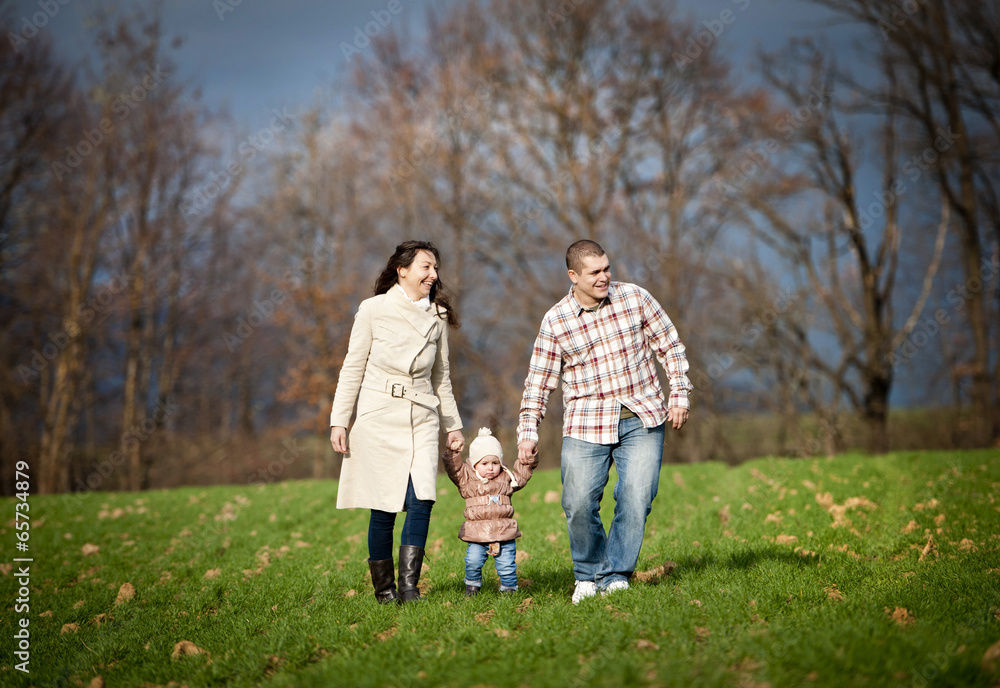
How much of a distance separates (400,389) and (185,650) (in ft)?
6.51

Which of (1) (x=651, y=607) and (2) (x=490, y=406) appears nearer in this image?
(1) (x=651, y=607)

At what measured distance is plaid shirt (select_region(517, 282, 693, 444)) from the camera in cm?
462

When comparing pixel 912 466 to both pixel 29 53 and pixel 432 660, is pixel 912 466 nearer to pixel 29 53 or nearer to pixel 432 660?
pixel 432 660

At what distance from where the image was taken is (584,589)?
461 centimetres

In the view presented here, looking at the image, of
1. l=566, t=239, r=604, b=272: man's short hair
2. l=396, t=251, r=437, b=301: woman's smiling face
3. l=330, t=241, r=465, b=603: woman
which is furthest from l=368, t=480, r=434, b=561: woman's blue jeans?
l=566, t=239, r=604, b=272: man's short hair

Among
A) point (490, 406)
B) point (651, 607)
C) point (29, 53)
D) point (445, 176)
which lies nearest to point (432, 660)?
point (651, 607)

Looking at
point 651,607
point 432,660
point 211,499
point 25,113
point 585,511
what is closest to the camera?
point 432,660

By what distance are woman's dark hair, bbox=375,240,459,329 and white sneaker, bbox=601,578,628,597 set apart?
196cm

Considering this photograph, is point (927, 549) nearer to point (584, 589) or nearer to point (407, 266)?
point (584, 589)

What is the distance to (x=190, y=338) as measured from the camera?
2367 cm

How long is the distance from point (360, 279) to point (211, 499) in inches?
513

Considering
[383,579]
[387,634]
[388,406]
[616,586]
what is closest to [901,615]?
[616,586]

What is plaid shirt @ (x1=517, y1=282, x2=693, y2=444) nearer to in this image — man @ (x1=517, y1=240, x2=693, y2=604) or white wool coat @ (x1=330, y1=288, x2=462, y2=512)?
man @ (x1=517, y1=240, x2=693, y2=604)

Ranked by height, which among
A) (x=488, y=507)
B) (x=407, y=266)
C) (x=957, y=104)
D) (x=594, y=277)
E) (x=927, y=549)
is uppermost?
(x=957, y=104)
